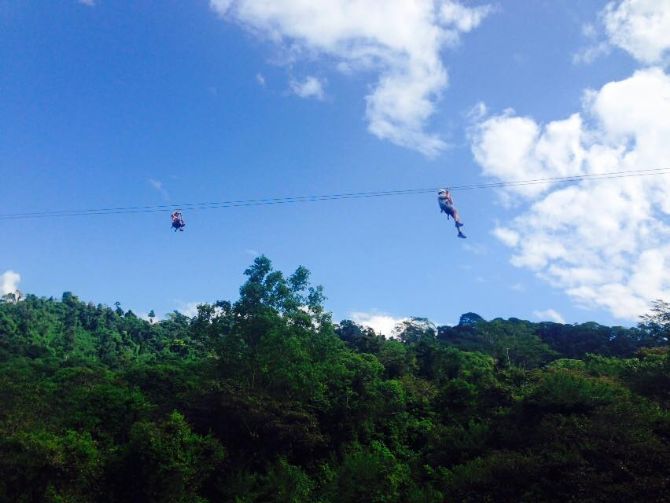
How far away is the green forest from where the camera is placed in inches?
549

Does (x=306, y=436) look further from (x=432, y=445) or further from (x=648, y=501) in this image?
(x=648, y=501)

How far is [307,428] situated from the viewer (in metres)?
22.6

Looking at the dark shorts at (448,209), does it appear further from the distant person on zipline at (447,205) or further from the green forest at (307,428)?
the green forest at (307,428)

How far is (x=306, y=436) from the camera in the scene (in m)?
22.3

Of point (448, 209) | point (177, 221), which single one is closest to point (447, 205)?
point (448, 209)

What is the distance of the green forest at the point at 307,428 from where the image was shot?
13945 mm

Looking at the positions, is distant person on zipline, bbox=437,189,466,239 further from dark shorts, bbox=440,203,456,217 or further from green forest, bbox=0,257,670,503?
green forest, bbox=0,257,670,503

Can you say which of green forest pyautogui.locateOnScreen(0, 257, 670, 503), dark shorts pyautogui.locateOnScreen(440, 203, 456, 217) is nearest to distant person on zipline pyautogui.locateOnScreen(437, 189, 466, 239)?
dark shorts pyautogui.locateOnScreen(440, 203, 456, 217)

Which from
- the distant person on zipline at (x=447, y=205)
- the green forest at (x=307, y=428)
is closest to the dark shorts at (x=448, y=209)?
the distant person on zipline at (x=447, y=205)

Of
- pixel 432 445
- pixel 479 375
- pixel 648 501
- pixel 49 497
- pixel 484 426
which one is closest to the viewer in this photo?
pixel 648 501

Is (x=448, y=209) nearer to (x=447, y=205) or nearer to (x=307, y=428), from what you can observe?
(x=447, y=205)

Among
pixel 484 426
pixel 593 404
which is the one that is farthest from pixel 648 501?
pixel 484 426

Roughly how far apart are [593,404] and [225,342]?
51.8 ft

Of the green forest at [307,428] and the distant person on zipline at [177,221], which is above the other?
the distant person on zipline at [177,221]
